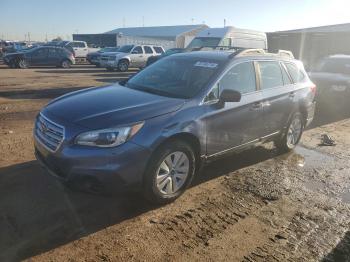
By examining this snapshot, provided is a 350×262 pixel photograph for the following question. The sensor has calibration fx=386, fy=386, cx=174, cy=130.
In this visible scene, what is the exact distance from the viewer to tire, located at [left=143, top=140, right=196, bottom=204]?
421 cm

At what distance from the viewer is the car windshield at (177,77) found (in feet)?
16.3

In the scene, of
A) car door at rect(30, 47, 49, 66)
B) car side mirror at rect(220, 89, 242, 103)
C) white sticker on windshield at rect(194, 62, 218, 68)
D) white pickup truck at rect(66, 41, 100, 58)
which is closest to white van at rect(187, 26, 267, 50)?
car door at rect(30, 47, 49, 66)

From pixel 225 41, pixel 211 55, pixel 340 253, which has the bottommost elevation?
pixel 340 253

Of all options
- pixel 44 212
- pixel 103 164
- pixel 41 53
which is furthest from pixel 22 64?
pixel 103 164

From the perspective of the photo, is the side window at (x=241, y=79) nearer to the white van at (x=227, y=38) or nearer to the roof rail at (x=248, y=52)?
the roof rail at (x=248, y=52)

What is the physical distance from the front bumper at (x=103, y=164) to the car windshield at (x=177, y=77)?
3.85 feet

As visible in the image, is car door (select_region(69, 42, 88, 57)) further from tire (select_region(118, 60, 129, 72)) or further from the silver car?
tire (select_region(118, 60, 129, 72))

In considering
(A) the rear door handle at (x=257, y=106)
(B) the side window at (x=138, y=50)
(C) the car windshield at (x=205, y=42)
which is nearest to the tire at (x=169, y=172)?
(A) the rear door handle at (x=257, y=106)

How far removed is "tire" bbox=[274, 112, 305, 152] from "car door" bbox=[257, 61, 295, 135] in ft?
0.86

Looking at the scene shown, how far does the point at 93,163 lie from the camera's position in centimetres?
388

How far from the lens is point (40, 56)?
24.6m

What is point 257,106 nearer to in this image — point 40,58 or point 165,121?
point 165,121

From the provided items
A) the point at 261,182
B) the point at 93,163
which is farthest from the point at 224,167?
the point at 93,163

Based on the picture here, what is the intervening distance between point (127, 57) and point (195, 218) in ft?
70.1
